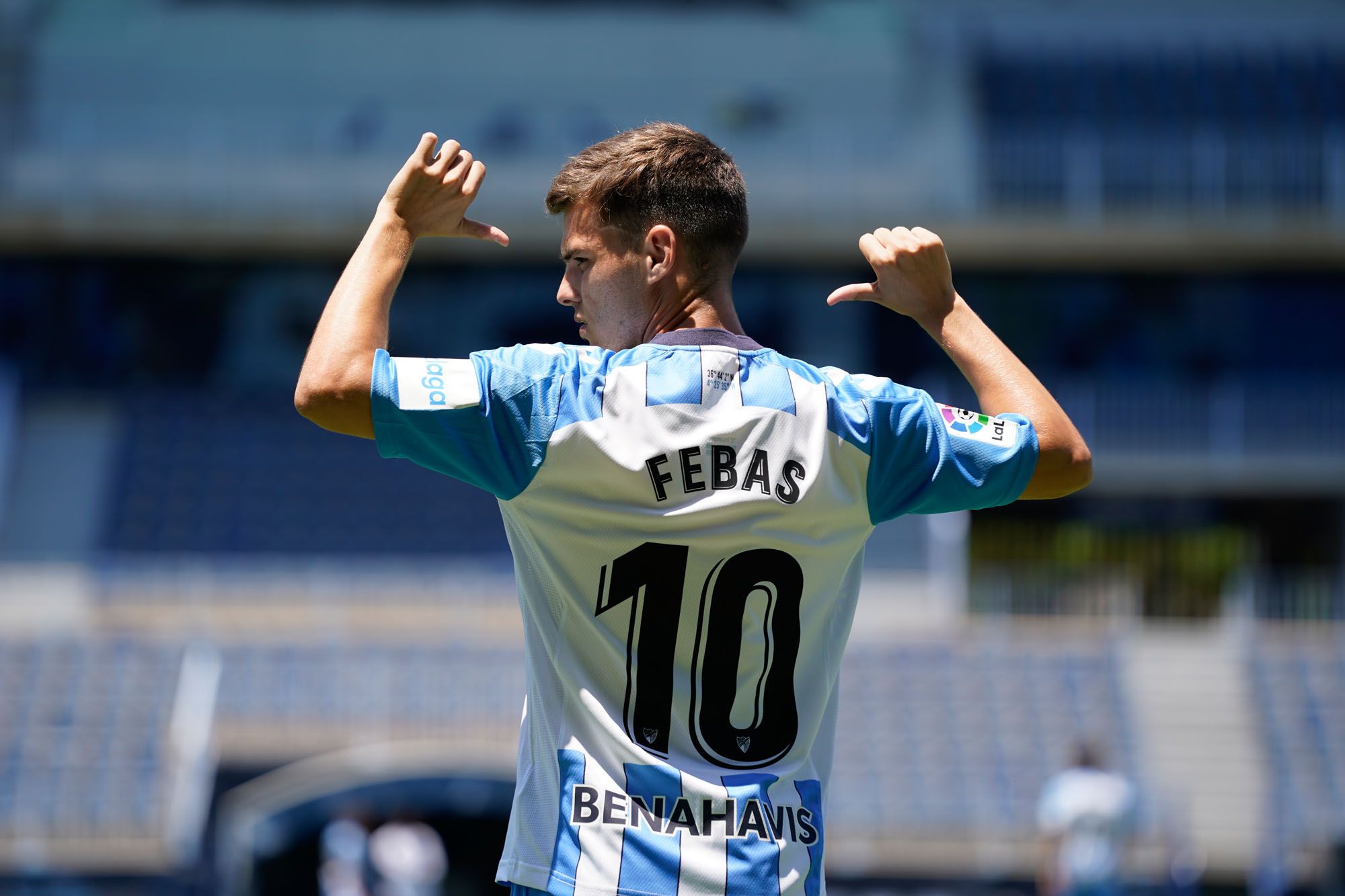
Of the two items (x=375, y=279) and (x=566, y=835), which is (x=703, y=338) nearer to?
(x=375, y=279)

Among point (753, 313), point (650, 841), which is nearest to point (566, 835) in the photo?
point (650, 841)

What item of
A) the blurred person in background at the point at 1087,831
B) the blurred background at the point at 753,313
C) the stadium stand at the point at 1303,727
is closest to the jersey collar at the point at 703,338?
the blurred person in background at the point at 1087,831

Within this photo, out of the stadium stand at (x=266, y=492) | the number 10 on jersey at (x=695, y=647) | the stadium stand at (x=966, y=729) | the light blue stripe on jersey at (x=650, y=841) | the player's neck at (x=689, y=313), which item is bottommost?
the light blue stripe on jersey at (x=650, y=841)

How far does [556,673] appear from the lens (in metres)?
2.01

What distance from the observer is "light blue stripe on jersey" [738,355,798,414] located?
6.69 ft

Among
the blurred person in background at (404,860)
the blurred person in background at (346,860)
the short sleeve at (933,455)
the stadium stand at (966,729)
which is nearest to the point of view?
the short sleeve at (933,455)

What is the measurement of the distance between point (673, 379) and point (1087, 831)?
9.37 m

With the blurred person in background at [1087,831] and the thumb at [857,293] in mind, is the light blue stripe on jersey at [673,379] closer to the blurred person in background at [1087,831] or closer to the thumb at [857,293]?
the thumb at [857,293]

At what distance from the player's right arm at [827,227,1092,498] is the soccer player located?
1.8 inches

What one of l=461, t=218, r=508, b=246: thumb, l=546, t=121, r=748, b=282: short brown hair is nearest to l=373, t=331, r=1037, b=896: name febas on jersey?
l=546, t=121, r=748, b=282: short brown hair

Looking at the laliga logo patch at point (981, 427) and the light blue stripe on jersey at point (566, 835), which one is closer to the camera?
the light blue stripe on jersey at point (566, 835)

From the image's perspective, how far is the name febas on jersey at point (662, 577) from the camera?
1.92 m

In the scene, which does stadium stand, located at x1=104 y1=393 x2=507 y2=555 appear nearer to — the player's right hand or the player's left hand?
the player's left hand

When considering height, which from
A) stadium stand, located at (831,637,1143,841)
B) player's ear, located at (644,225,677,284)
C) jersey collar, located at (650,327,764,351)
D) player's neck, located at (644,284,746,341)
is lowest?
jersey collar, located at (650,327,764,351)
